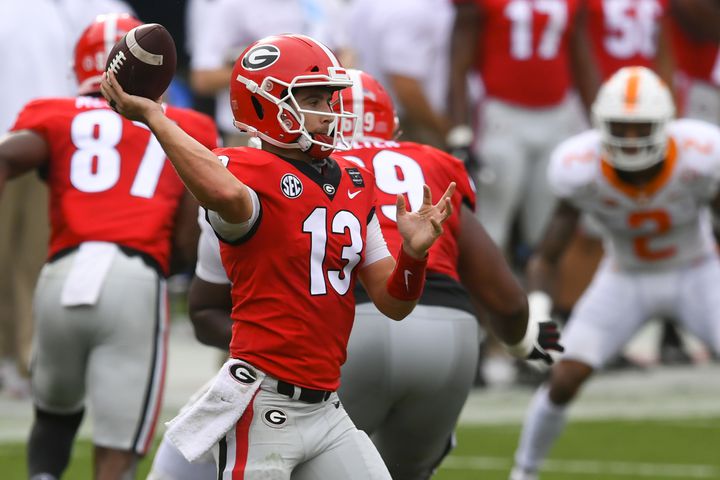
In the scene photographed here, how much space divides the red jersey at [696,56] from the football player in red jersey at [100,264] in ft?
16.3

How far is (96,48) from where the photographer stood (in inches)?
213

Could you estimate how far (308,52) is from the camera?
4.00m

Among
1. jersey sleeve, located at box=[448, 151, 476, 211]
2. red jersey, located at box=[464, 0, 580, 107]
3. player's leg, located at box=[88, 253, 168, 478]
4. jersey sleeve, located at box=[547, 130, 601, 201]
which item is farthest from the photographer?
red jersey, located at box=[464, 0, 580, 107]

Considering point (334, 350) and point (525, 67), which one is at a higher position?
point (334, 350)

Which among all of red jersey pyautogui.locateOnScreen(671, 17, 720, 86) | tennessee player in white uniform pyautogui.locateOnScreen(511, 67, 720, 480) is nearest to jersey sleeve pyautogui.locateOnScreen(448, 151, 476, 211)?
tennessee player in white uniform pyautogui.locateOnScreen(511, 67, 720, 480)

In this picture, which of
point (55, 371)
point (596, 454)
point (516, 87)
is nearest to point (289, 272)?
point (55, 371)

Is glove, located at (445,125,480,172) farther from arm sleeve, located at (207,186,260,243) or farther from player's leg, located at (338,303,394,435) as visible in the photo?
arm sleeve, located at (207,186,260,243)

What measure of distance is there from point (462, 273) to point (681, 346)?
5.46 m

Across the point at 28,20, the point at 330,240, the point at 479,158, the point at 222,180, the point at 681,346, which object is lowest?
the point at 681,346

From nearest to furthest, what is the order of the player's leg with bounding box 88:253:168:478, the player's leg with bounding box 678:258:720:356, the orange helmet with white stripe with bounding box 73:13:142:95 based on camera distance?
the player's leg with bounding box 88:253:168:478
the orange helmet with white stripe with bounding box 73:13:142:95
the player's leg with bounding box 678:258:720:356

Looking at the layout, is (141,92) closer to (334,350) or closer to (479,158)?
(334,350)

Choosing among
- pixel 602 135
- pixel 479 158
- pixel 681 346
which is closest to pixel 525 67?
pixel 479 158

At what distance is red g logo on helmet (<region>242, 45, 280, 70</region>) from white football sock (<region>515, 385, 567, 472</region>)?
2903 mm

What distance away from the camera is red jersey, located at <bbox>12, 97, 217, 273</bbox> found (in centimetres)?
522
